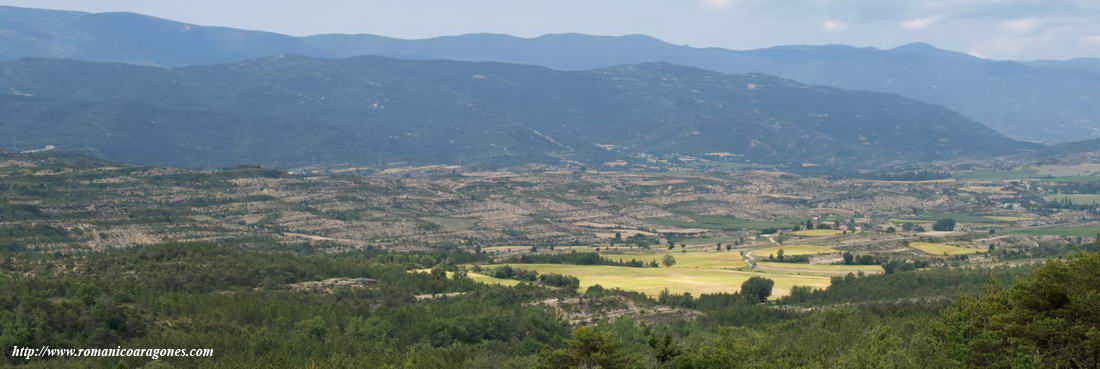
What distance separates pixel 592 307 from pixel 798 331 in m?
28.8

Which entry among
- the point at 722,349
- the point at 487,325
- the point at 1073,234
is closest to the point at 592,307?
the point at 487,325

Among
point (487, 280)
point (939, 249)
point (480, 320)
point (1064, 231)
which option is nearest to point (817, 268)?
Answer: point (939, 249)

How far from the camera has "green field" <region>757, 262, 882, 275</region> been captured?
134 m

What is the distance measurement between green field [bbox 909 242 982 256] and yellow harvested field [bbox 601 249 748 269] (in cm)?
2969

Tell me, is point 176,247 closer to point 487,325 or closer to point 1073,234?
point 487,325

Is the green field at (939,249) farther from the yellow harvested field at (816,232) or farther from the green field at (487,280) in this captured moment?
the green field at (487,280)

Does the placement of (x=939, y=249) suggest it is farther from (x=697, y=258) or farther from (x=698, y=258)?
(x=697, y=258)

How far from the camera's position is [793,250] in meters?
162

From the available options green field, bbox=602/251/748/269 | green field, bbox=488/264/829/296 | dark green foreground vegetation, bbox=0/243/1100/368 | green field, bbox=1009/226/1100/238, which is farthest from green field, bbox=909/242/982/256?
dark green foreground vegetation, bbox=0/243/1100/368

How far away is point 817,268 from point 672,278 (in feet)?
84.8

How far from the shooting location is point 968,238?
170875 millimetres

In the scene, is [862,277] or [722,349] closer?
[722,349]

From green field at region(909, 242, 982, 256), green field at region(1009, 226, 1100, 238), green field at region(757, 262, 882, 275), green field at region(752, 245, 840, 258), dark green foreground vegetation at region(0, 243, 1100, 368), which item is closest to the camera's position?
dark green foreground vegetation at region(0, 243, 1100, 368)

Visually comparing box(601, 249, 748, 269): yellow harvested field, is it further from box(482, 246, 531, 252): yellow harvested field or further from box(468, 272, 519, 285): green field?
box(468, 272, 519, 285): green field
